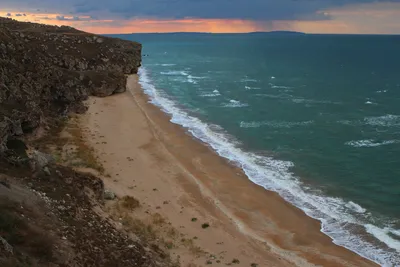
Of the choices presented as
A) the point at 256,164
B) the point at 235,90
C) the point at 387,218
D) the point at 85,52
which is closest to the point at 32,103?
the point at 256,164

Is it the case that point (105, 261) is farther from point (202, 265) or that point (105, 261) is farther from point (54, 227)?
point (202, 265)

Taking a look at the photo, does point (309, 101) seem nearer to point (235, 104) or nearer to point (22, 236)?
point (235, 104)

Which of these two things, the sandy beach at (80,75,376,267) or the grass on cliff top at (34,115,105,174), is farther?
the grass on cliff top at (34,115,105,174)

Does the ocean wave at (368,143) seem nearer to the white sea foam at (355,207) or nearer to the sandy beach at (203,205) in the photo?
the white sea foam at (355,207)

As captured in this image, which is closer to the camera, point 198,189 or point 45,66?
point 198,189

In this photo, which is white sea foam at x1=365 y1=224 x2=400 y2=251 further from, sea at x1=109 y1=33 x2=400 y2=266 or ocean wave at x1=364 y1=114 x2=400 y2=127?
ocean wave at x1=364 y1=114 x2=400 y2=127

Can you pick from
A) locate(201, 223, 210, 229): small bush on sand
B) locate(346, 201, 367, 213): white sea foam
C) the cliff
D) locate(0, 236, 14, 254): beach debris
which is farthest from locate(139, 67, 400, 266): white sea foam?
locate(0, 236, 14, 254): beach debris
